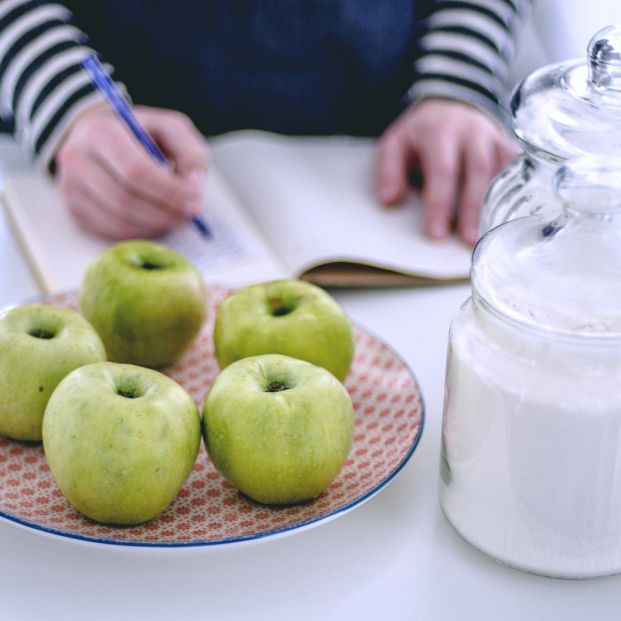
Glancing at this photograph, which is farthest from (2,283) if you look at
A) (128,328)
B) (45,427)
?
(45,427)

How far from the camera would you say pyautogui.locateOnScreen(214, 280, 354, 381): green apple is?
1.95 feet

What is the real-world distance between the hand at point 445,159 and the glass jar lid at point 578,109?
0.32 metres

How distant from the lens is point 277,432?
0.50m

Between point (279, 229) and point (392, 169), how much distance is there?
16 cm

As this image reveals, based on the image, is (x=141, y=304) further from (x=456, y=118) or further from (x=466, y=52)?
(x=466, y=52)

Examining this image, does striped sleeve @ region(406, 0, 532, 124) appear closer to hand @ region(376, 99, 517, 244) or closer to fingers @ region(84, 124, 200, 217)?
hand @ region(376, 99, 517, 244)

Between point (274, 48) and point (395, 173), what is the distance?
0.23 meters

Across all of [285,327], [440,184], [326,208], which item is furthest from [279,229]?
[285,327]

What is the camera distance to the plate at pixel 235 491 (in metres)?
0.50

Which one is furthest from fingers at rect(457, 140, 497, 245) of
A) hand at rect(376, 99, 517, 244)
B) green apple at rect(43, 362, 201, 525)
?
green apple at rect(43, 362, 201, 525)

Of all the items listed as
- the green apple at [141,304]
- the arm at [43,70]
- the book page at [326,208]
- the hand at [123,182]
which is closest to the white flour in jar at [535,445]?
the green apple at [141,304]

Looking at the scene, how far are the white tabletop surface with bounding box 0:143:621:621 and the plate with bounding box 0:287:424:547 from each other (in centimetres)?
1

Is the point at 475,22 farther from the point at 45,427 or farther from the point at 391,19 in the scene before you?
the point at 45,427

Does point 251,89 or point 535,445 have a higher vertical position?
point 535,445
